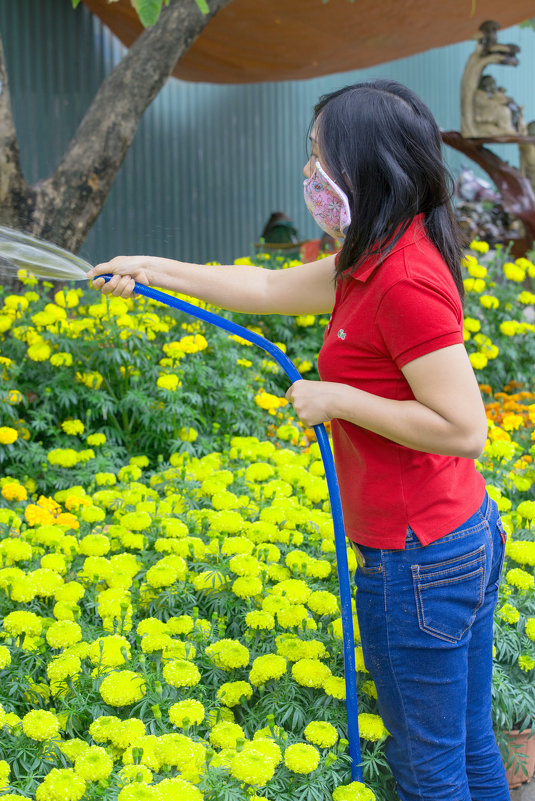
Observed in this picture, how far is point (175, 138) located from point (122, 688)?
7390 millimetres

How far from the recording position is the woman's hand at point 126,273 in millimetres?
1961

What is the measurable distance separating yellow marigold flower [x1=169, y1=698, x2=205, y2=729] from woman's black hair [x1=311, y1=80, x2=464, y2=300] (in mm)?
1007

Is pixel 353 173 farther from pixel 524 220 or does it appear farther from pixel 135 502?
pixel 524 220

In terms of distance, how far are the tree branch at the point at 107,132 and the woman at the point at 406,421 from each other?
135 inches

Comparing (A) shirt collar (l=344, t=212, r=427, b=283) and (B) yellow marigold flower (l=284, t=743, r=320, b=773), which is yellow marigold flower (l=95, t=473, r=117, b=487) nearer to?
(B) yellow marigold flower (l=284, t=743, r=320, b=773)

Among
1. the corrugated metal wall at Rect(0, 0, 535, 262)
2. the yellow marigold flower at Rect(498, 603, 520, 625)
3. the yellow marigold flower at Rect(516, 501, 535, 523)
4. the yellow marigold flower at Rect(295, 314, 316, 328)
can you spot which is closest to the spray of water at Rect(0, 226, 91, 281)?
the yellow marigold flower at Rect(498, 603, 520, 625)

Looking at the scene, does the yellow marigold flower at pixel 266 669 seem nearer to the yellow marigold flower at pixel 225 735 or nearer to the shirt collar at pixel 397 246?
the yellow marigold flower at pixel 225 735

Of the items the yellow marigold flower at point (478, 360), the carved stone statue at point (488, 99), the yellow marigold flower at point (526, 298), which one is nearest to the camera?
the yellow marigold flower at point (478, 360)

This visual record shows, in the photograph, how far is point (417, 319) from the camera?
1432mm

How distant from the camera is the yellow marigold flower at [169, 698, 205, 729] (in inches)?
67.4

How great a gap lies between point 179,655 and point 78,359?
80.4 inches

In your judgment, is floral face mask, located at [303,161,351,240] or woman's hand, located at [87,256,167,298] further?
woman's hand, located at [87,256,167,298]

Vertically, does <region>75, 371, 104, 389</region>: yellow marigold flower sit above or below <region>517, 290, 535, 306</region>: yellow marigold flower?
below

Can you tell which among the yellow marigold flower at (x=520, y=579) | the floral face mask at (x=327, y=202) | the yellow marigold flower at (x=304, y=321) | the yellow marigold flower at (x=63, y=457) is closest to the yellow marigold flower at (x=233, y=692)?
the yellow marigold flower at (x=520, y=579)
